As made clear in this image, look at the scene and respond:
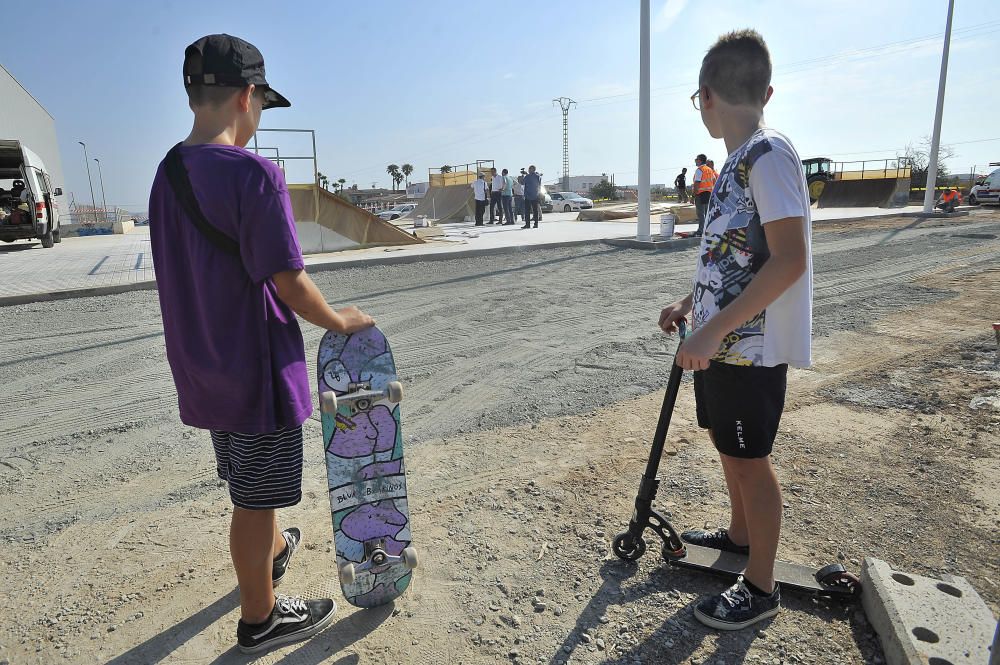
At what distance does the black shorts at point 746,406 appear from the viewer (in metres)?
2.03

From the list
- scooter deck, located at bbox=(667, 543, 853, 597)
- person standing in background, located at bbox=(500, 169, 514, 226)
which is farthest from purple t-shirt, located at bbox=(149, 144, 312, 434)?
person standing in background, located at bbox=(500, 169, 514, 226)

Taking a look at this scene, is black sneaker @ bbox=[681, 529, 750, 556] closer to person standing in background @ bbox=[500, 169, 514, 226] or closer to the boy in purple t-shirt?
the boy in purple t-shirt

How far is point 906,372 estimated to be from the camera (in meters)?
4.90

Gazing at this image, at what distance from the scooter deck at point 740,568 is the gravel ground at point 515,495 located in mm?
65

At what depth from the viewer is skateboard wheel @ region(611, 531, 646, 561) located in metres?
2.55

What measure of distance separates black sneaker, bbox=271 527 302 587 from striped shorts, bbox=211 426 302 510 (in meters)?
0.59

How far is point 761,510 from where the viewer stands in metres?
2.14

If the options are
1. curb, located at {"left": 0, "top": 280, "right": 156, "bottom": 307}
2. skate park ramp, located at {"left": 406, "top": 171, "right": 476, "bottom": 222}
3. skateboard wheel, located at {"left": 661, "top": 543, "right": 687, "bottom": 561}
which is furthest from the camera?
skate park ramp, located at {"left": 406, "top": 171, "right": 476, "bottom": 222}

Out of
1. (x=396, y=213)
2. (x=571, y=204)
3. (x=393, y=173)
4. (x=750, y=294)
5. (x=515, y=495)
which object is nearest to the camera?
(x=750, y=294)

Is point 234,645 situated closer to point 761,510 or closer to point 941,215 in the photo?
point 761,510

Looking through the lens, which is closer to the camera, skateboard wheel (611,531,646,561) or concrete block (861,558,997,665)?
concrete block (861,558,997,665)

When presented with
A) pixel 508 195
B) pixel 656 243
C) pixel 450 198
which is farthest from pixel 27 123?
pixel 656 243

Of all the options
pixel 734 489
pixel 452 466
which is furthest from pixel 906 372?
pixel 452 466

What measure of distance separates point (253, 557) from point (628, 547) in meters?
1.48
